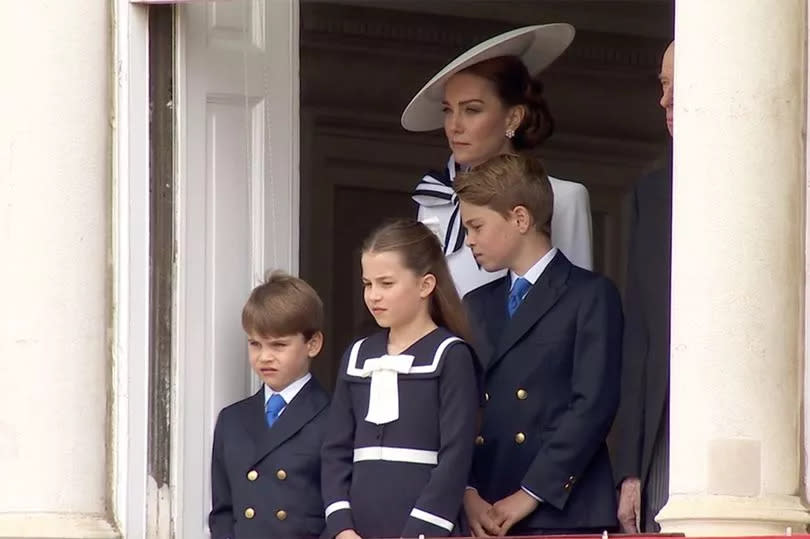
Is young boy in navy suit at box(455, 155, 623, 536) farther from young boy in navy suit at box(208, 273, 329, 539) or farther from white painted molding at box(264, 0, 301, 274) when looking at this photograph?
white painted molding at box(264, 0, 301, 274)

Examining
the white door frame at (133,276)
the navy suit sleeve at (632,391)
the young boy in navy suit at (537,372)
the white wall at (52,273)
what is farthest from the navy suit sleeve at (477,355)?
the white wall at (52,273)

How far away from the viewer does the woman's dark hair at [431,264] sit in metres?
7.50

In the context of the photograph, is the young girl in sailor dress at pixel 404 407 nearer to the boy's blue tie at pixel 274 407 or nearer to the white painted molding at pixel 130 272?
the boy's blue tie at pixel 274 407

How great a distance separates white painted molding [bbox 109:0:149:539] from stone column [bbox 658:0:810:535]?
5.78 feet

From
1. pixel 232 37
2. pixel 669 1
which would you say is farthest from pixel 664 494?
pixel 669 1

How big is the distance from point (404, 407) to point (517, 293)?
59 cm

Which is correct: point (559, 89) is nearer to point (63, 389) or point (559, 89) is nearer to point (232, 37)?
point (232, 37)

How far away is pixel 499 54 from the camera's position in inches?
323

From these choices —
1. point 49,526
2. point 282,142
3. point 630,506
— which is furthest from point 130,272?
point 630,506

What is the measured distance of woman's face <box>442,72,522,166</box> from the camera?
26.5 feet

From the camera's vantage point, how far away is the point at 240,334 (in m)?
8.33

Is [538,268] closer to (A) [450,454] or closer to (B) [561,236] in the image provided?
(B) [561,236]

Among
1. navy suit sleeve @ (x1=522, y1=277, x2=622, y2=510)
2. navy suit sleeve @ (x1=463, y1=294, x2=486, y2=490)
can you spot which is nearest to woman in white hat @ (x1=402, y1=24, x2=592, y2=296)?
navy suit sleeve @ (x1=463, y1=294, x2=486, y2=490)

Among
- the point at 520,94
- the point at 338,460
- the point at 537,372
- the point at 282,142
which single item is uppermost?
the point at 520,94
